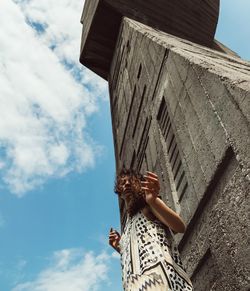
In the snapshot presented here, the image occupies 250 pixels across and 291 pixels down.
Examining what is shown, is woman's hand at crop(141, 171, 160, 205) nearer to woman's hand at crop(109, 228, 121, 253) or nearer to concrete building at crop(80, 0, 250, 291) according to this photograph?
concrete building at crop(80, 0, 250, 291)

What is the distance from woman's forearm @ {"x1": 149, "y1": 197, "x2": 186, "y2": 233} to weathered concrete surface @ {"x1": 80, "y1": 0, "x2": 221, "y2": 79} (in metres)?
7.89

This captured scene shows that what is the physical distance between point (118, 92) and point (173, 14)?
2.82 meters

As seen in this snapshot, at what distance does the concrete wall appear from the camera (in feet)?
9.59

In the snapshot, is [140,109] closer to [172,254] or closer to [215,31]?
[172,254]

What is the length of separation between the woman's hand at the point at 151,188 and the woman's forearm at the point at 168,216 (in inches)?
1.0

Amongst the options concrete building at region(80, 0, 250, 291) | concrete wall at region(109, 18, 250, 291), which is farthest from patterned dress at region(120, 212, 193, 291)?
concrete wall at region(109, 18, 250, 291)

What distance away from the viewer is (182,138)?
4.39m

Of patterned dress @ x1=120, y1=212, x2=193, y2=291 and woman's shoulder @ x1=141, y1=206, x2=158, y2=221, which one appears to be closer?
patterned dress @ x1=120, y1=212, x2=193, y2=291

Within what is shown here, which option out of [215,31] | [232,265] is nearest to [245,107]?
[232,265]

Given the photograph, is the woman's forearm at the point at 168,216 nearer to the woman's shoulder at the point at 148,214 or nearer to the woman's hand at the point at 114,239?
the woman's shoulder at the point at 148,214

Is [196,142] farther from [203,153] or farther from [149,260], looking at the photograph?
[149,260]

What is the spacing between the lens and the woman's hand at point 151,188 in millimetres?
2332

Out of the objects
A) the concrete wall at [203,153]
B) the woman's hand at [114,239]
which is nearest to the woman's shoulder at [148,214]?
the woman's hand at [114,239]

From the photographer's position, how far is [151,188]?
236 centimetres
